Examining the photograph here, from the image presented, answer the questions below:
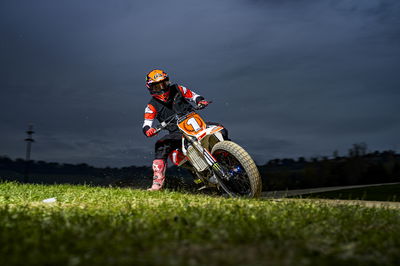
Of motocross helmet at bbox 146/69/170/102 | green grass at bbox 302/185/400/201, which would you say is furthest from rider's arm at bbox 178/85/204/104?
Result: green grass at bbox 302/185/400/201

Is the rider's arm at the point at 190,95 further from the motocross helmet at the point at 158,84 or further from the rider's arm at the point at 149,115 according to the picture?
the rider's arm at the point at 149,115

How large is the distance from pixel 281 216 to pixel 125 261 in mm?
2410

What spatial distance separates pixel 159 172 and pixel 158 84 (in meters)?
1.86

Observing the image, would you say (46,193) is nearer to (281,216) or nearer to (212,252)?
(281,216)

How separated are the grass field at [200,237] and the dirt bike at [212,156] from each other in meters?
1.98

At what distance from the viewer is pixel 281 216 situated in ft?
16.0

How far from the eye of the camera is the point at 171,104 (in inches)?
347

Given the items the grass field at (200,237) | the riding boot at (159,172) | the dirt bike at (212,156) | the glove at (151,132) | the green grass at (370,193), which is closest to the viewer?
the grass field at (200,237)

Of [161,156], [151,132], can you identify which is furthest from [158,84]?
[161,156]

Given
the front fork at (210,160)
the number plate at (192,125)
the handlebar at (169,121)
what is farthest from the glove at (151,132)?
the front fork at (210,160)

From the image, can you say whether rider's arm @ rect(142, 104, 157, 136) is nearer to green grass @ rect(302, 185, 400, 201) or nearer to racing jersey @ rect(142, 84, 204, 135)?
racing jersey @ rect(142, 84, 204, 135)

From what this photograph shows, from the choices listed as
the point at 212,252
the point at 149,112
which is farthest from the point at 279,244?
the point at 149,112

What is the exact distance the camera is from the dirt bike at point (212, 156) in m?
7.46

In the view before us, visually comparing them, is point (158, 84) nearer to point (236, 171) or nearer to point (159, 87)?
point (159, 87)
